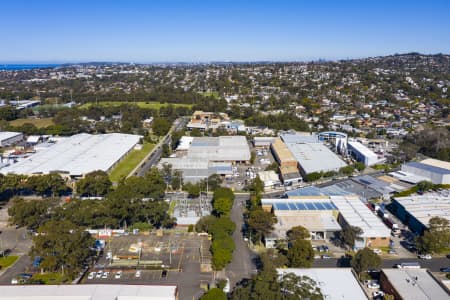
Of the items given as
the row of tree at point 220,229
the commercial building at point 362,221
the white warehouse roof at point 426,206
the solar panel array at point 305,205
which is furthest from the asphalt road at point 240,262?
the white warehouse roof at point 426,206

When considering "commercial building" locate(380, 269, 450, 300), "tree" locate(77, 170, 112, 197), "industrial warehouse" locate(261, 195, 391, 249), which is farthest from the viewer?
"tree" locate(77, 170, 112, 197)

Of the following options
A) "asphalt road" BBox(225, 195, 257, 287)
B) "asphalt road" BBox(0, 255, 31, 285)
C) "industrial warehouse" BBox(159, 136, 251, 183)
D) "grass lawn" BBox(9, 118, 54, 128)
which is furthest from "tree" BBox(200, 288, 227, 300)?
"grass lawn" BBox(9, 118, 54, 128)

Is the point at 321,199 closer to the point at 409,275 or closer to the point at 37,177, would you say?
the point at 409,275

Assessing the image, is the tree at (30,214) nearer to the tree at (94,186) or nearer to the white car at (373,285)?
the tree at (94,186)

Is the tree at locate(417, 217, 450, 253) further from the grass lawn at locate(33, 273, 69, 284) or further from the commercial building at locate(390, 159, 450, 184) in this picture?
the grass lawn at locate(33, 273, 69, 284)

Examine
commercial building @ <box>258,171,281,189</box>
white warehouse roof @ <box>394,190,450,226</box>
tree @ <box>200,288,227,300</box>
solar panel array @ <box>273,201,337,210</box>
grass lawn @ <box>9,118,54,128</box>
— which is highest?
grass lawn @ <box>9,118,54,128</box>
